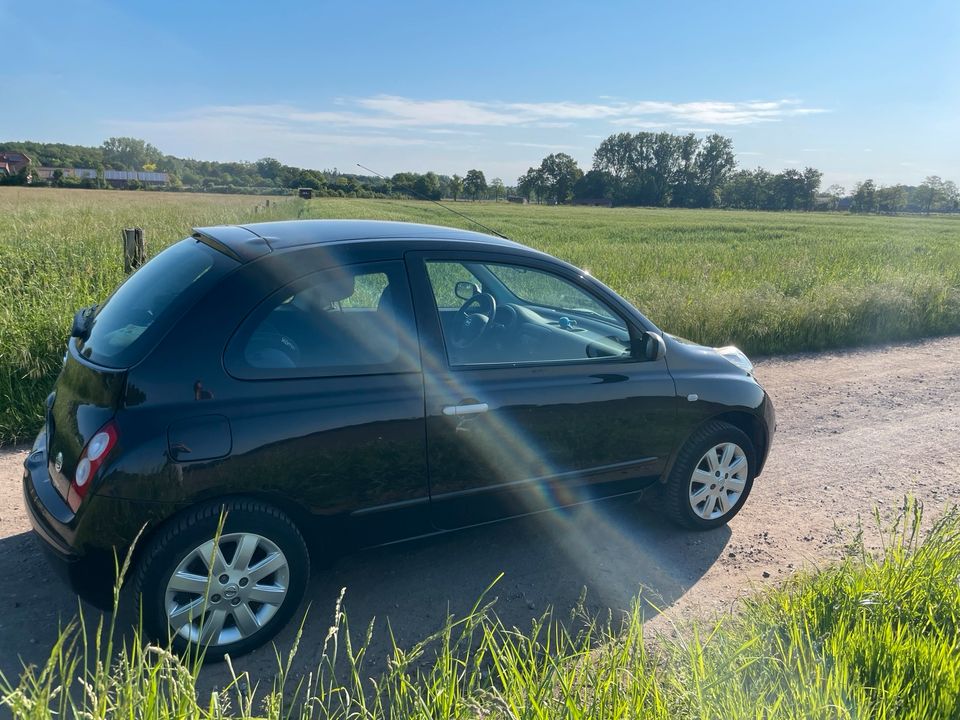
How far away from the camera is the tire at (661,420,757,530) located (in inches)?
157

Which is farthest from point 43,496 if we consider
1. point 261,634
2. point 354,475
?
point 354,475

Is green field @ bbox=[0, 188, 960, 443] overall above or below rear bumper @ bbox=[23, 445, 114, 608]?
above

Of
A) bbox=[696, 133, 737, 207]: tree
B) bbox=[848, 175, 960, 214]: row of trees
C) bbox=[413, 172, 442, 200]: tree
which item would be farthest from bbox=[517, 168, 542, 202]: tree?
bbox=[413, 172, 442, 200]: tree

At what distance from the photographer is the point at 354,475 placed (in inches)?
117

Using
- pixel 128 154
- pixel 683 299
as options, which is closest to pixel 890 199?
pixel 128 154

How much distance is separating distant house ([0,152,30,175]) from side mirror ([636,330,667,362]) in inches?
2910

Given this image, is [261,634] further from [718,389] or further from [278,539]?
[718,389]

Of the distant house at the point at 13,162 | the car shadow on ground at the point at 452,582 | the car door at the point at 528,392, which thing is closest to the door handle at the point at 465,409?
the car door at the point at 528,392

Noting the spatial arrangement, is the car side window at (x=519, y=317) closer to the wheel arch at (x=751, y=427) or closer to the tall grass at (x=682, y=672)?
the wheel arch at (x=751, y=427)

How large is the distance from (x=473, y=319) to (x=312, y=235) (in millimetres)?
990

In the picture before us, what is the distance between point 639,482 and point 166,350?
258cm

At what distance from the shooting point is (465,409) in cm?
318

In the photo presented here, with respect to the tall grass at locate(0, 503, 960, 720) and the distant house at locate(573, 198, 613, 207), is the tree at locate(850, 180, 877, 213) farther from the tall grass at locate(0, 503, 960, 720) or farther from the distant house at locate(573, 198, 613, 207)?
the tall grass at locate(0, 503, 960, 720)

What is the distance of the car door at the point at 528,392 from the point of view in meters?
3.20
